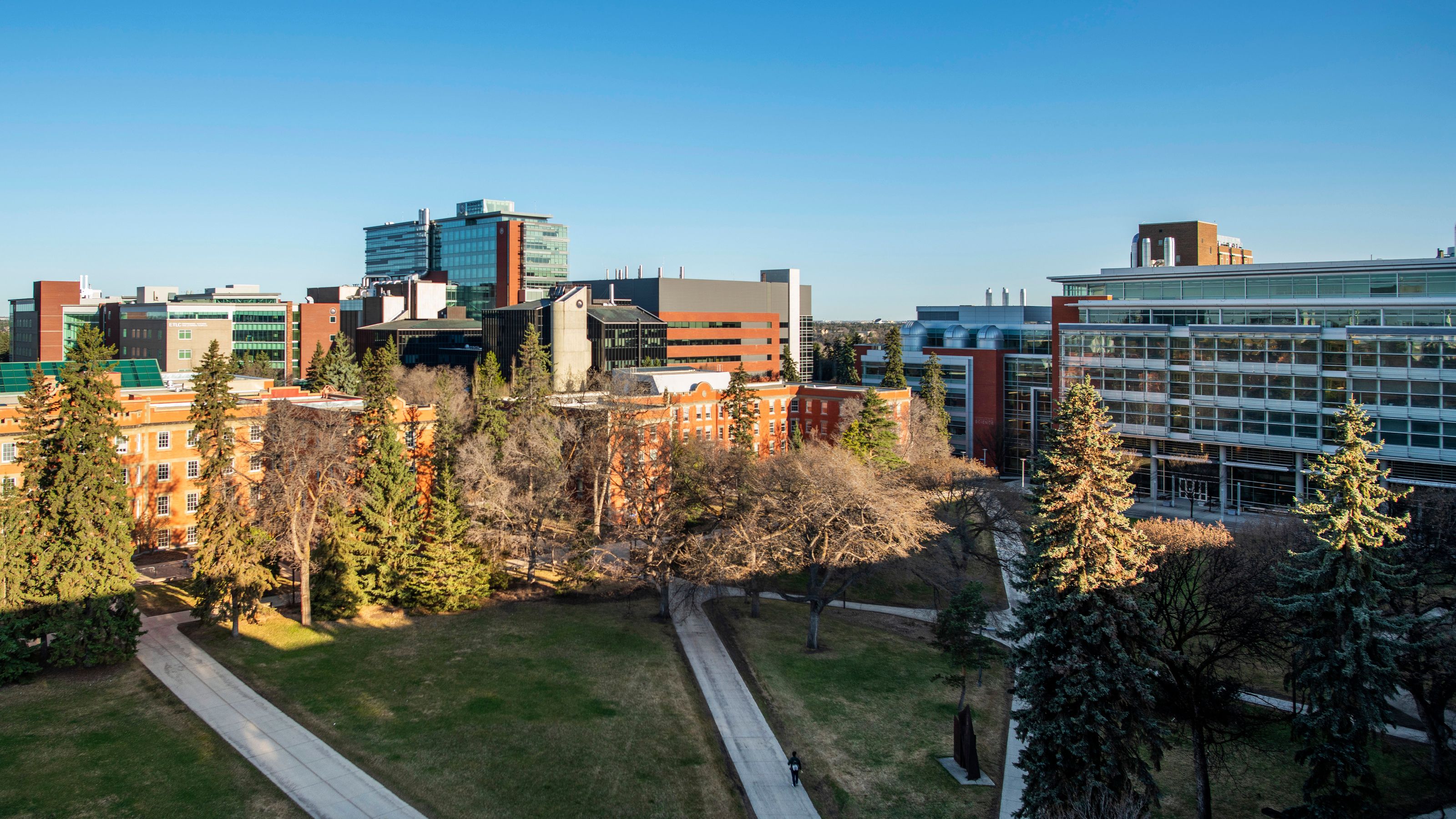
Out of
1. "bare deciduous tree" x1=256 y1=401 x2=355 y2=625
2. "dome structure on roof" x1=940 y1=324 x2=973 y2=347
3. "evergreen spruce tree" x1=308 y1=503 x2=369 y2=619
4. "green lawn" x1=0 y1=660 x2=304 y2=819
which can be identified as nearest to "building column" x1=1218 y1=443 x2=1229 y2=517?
"dome structure on roof" x1=940 y1=324 x2=973 y2=347

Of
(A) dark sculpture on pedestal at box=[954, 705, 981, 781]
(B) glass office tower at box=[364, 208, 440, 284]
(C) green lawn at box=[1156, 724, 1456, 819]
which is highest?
(B) glass office tower at box=[364, 208, 440, 284]

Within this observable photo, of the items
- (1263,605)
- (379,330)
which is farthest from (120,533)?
(379,330)

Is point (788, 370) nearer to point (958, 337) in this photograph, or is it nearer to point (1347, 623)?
point (958, 337)

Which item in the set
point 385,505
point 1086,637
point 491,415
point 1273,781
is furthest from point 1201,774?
point 491,415

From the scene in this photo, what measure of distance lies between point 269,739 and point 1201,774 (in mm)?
29361

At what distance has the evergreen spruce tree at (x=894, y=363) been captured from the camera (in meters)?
84.6

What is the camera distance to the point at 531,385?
65.4m

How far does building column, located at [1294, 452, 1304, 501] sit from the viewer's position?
207 ft

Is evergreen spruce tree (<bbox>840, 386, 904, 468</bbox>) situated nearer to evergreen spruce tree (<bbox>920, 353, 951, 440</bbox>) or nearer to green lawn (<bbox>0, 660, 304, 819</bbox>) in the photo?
evergreen spruce tree (<bbox>920, 353, 951, 440</bbox>)

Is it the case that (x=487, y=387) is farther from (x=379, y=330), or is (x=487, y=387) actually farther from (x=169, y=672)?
(x=379, y=330)

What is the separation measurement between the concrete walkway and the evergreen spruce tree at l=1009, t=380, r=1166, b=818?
25.4 feet

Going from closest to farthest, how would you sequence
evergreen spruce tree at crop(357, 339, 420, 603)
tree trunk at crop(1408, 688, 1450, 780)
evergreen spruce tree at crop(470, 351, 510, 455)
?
tree trunk at crop(1408, 688, 1450, 780) → evergreen spruce tree at crop(357, 339, 420, 603) → evergreen spruce tree at crop(470, 351, 510, 455)

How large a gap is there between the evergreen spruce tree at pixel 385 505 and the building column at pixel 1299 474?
57350 millimetres

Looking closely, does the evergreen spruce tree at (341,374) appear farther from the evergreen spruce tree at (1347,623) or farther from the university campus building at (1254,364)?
the evergreen spruce tree at (1347,623)
